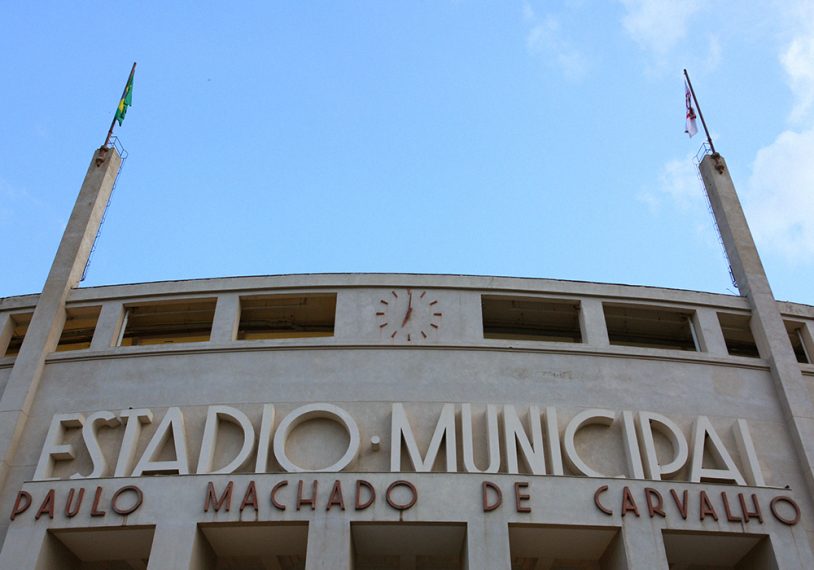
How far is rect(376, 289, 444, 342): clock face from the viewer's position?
996 inches

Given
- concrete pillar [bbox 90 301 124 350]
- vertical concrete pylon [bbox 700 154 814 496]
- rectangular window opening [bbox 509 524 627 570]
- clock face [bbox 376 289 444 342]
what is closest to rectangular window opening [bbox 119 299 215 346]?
concrete pillar [bbox 90 301 124 350]

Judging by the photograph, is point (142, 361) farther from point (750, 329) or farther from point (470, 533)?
point (750, 329)

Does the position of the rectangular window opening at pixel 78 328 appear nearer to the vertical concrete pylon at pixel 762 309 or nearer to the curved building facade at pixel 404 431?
the curved building facade at pixel 404 431

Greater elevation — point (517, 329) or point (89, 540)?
point (517, 329)

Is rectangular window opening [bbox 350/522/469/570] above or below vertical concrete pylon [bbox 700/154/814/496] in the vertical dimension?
below

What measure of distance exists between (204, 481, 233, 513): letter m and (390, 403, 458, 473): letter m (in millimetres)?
4009

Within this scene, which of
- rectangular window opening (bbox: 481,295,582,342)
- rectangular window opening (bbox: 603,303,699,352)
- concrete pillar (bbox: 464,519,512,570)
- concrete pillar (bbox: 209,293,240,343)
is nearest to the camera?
concrete pillar (bbox: 464,519,512,570)

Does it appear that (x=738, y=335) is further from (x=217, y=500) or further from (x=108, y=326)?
(x=108, y=326)

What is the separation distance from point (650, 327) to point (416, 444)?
9.58m

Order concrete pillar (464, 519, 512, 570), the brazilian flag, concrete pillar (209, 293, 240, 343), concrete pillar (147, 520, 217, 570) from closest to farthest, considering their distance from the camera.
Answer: concrete pillar (464, 519, 512, 570)
concrete pillar (147, 520, 217, 570)
concrete pillar (209, 293, 240, 343)
the brazilian flag

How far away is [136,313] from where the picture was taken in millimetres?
27344

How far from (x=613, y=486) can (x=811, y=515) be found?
5.33 meters

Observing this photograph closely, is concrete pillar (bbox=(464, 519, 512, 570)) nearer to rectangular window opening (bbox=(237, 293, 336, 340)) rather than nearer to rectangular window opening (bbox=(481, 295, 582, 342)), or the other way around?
rectangular window opening (bbox=(481, 295, 582, 342))

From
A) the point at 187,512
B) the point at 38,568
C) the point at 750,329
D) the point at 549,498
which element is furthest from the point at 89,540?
the point at 750,329
